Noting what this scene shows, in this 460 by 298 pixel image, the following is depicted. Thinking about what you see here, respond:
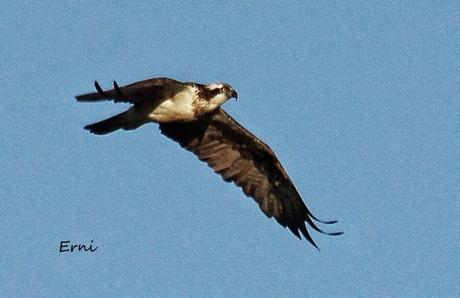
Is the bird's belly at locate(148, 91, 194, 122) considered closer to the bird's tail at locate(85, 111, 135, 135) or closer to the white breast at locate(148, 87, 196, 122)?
the white breast at locate(148, 87, 196, 122)

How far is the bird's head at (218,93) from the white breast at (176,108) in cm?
23

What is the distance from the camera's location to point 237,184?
1795 cm

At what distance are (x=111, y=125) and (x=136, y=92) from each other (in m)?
0.80

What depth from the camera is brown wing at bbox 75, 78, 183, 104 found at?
15570mm

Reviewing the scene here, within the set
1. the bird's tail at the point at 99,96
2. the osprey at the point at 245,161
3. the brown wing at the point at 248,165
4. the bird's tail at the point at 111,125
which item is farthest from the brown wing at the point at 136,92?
the brown wing at the point at 248,165

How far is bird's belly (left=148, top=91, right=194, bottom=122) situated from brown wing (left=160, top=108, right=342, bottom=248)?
3.90 feet

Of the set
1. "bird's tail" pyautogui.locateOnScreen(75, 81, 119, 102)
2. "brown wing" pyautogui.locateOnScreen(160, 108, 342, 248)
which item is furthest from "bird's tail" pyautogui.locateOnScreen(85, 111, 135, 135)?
"brown wing" pyautogui.locateOnScreen(160, 108, 342, 248)

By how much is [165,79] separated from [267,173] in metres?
2.66

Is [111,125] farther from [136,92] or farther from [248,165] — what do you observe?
[248,165]

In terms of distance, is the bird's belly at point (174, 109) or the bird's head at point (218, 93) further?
the bird's head at point (218, 93)

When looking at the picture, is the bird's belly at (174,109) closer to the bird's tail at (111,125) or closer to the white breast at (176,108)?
the white breast at (176,108)

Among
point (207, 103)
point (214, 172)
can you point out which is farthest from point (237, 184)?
point (207, 103)

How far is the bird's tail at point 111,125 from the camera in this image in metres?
16.4

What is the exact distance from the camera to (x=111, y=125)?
54.0 ft
